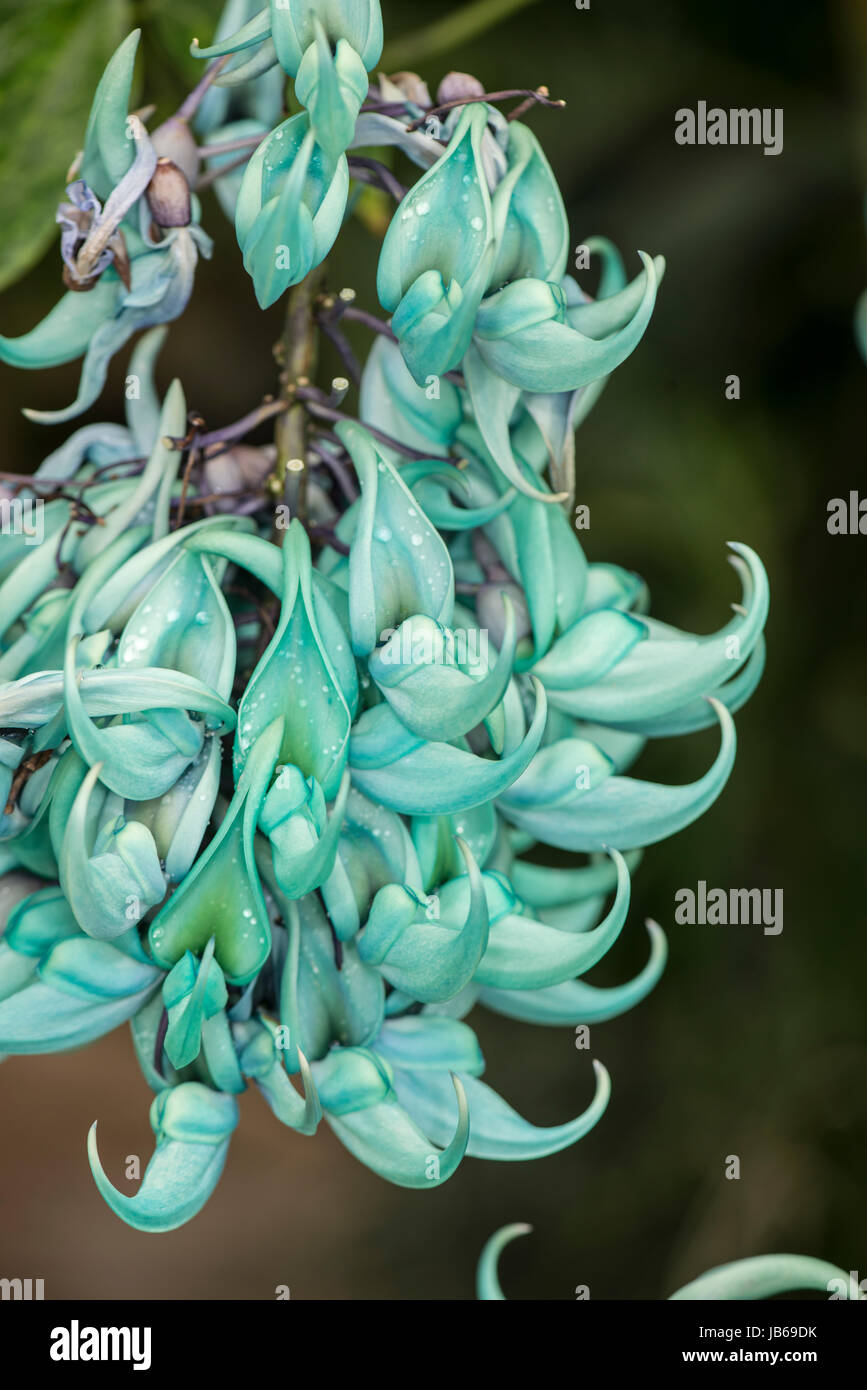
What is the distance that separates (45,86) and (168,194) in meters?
0.32

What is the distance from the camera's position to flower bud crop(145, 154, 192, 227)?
61cm

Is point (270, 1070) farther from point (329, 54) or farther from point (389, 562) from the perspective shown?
point (329, 54)

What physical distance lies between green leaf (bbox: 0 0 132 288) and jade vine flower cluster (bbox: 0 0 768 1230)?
0.17 meters

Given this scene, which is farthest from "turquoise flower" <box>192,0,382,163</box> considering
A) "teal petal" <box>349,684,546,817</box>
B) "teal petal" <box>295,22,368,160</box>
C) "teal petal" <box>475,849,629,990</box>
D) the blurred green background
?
the blurred green background

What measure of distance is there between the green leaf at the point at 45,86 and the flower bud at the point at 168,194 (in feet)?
0.74

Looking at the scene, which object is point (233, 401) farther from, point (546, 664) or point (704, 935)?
point (546, 664)

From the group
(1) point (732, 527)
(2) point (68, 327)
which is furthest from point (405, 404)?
(1) point (732, 527)

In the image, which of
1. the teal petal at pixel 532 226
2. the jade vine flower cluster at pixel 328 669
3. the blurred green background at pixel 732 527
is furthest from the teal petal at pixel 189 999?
the blurred green background at pixel 732 527

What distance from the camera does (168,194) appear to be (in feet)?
2.00

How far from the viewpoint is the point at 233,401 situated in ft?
5.80

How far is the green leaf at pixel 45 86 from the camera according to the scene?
2.68 ft

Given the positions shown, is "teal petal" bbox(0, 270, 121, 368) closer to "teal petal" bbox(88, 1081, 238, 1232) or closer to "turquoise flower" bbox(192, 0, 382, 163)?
"turquoise flower" bbox(192, 0, 382, 163)
